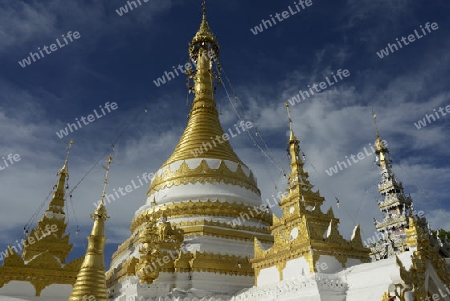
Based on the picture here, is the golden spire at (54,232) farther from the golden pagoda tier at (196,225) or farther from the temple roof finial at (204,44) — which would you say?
the temple roof finial at (204,44)

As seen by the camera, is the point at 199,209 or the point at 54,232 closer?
the point at 199,209

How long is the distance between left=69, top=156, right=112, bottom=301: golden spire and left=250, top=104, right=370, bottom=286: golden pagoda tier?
6.00 m

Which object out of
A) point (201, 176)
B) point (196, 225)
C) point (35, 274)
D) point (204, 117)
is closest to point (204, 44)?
point (204, 117)

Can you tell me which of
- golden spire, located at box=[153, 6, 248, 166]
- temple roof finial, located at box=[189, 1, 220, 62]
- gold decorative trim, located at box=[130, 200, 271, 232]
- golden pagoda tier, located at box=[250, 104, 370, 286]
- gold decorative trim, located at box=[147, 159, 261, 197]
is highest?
temple roof finial, located at box=[189, 1, 220, 62]

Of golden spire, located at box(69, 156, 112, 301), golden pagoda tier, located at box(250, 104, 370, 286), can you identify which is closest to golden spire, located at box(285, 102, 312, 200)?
golden pagoda tier, located at box(250, 104, 370, 286)

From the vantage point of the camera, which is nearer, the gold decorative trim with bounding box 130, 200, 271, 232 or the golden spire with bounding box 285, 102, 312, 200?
the golden spire with bounding box 285, 102, 312, 200

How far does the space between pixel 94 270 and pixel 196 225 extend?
5.45 metres

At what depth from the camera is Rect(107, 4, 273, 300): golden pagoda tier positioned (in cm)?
1623

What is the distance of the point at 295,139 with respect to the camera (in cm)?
1800

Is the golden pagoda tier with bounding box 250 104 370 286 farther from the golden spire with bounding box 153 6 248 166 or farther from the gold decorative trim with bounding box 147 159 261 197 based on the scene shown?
the golden spire with bounding box 153 6 248 166

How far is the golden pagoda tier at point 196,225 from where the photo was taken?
16.2 metres

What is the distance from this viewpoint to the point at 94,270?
14.7 meters

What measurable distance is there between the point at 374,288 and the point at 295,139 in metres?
8.29

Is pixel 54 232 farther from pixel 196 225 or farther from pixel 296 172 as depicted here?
pixel 296 172
